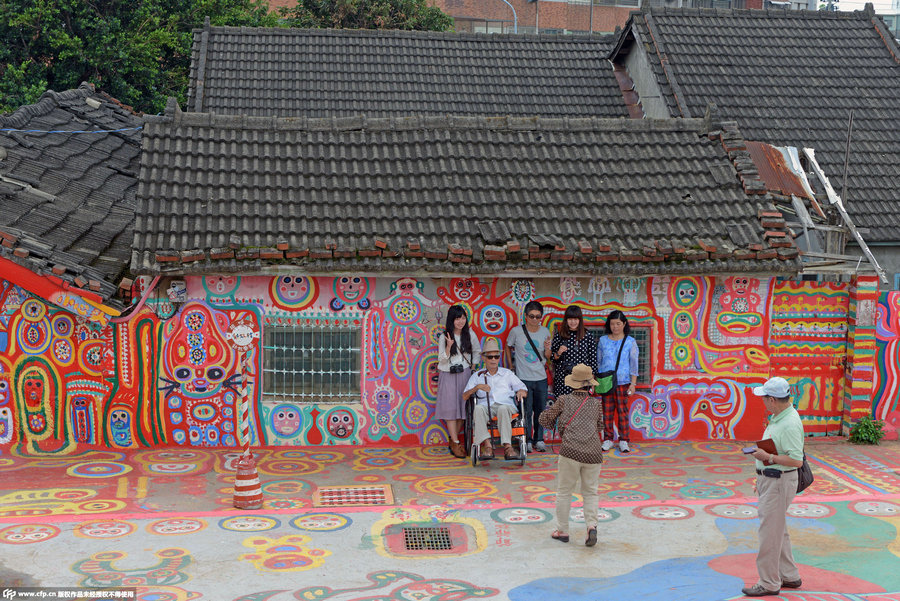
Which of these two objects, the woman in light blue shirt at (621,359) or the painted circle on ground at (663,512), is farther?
the woman in light blue shirt at (621,359)

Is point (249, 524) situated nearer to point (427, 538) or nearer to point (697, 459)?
point (427, 538)

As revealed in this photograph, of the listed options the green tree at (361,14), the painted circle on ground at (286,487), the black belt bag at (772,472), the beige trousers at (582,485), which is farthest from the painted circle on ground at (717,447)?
the green tree at (361,14)

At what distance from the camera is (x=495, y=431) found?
464 inches

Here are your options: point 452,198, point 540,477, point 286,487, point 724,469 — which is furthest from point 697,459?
point 286,487

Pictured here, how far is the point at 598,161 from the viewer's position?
1359cm

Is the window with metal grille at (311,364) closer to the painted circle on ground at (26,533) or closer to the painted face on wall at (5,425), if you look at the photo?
the painted face on wall at (5,425)

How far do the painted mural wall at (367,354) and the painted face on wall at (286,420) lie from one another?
0.02 meters

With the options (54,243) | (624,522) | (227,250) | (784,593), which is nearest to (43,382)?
(54,243)

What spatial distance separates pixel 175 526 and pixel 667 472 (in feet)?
17.9

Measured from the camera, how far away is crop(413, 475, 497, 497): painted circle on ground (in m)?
10.7

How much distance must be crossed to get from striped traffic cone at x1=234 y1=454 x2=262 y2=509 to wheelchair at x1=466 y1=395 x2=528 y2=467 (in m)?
2.66

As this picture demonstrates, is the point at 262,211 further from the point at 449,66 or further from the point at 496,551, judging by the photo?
the point at 449,66

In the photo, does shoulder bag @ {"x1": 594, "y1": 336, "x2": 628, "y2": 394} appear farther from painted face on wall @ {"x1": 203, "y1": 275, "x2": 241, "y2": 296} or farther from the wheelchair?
painted face on wall @ {"x1": 203, "y1": 275, "x2": 241, "y2": 296}

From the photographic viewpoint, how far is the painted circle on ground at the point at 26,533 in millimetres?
9055
